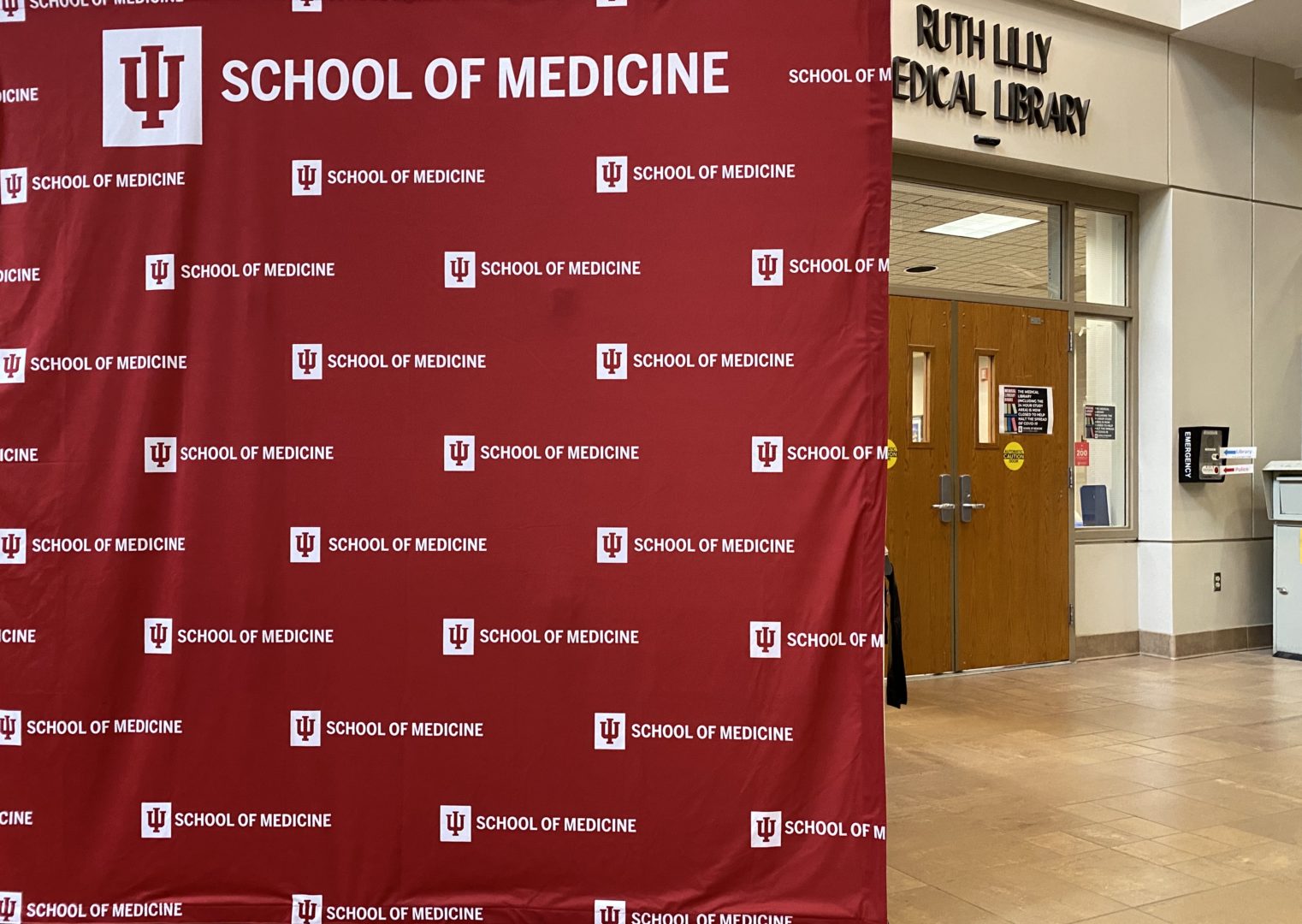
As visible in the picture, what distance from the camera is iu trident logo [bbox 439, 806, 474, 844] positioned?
302 centimetres

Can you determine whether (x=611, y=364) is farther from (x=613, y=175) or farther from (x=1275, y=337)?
(x=1275, y=337)

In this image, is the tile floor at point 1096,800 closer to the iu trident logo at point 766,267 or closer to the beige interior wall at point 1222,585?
the beige interior wall at point 1222,585

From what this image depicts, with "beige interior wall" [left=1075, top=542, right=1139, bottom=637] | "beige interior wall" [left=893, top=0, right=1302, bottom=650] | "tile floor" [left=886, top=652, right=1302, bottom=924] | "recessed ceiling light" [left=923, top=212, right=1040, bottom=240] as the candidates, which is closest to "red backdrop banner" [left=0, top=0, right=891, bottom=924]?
"tile floor" [left=886, top=652, right=1302, bottom=924]

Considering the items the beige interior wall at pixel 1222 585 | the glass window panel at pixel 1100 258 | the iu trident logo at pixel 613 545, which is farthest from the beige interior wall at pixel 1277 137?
the iu trident logo at pixel 613 545

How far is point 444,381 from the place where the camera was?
3055mm

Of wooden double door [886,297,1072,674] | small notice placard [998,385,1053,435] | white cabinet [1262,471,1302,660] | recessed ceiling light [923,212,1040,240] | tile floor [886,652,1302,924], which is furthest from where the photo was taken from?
white cabinet [1262,471,1302,660]

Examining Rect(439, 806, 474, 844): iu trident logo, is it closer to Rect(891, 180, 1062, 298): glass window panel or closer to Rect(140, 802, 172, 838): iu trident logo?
Rect(140, 802, 172, 838): iu trident logo

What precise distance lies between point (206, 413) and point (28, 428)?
0.55 meters

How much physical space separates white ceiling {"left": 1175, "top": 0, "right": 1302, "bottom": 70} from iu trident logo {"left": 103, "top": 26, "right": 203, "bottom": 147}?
6.50 meters

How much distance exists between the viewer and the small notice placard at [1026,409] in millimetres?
7035

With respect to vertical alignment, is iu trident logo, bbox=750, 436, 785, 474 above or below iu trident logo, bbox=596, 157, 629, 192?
below

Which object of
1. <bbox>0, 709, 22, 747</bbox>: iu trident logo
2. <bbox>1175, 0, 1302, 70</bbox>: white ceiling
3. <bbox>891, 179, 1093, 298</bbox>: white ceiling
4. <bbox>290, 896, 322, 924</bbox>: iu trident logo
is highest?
<bbox>1175, 0, 1302, 70</bbox>: white ceiling

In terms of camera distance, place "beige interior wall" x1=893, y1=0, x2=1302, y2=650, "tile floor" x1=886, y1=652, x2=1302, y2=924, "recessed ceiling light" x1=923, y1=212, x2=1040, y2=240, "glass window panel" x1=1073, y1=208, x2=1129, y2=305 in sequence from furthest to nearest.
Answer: "glass window panel" x1=1073, y1=208, x2=1129, y2=305 → "beige interior wall" x1=893, y1=0, x2=1302, y2=650 → "recessed ceiling light" x1=923, y1=212, x2=1040, y2=240 → "tile floor" x1=886, y1=652, x2=1302, y2=924

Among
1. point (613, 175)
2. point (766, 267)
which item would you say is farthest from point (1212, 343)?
point (613, 175)
